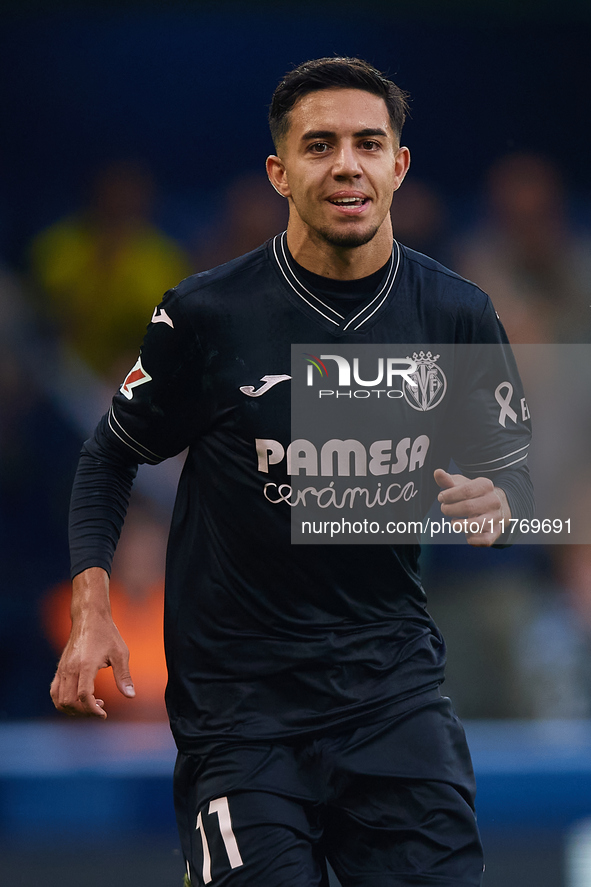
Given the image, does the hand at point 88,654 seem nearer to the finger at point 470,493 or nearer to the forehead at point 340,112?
the finger at point 470,493

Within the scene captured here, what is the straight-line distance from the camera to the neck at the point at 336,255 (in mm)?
1919

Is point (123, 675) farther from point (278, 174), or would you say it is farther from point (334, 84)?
point (334, 84)

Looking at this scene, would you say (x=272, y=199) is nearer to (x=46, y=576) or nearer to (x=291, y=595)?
(x=46, y=576)

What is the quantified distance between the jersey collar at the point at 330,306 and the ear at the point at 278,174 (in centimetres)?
15

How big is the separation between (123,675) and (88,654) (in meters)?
0.07

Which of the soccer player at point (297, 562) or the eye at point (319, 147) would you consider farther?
the eye at point (319, 147)

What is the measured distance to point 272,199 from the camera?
4160 millimetres

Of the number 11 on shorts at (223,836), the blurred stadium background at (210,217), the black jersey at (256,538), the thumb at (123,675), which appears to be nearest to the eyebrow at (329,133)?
the black jersey at (256,538)

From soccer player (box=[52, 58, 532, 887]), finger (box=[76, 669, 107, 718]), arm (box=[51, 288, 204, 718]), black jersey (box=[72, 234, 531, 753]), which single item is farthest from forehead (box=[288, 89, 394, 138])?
finger (box=[76, 669, 107, 718])

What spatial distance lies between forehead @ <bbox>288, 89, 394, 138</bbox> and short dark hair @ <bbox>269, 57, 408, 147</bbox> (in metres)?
0.01

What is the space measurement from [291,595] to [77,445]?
2.46m

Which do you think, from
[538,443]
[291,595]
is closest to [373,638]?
[291,595]

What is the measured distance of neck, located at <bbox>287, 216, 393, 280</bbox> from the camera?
1919 millimetres

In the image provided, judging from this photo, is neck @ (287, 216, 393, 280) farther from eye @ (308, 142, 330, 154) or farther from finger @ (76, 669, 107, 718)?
finger @ (76, 669, 107, 718)
